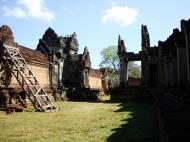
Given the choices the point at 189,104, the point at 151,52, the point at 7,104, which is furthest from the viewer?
the point at 151,52

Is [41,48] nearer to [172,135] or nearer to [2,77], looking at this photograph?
[2,77]

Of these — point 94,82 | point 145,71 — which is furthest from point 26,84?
point 94,82

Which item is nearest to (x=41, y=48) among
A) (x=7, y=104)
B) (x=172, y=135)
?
(x=7, y=104)

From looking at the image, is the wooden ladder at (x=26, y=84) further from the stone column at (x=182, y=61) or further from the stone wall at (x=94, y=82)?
Answer: the stone wall at (x=94, y=82)

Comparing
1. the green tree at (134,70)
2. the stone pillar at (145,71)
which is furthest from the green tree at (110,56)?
the stone pillar at (145,71)

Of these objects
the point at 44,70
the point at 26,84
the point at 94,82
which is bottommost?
the point at 26,84

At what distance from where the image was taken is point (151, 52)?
3359cm

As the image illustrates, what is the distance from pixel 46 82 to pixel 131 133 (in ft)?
62.8

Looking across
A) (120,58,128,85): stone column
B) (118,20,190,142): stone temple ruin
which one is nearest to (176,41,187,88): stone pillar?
(118,20,190,142): stone temple ruin

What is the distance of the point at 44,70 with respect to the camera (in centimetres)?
2684

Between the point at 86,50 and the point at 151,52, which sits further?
the point at 86,50

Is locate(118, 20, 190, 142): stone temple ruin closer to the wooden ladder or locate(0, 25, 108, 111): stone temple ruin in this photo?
the wooden ladder

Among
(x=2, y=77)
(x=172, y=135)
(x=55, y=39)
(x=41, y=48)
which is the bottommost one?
(x=172, y=135)

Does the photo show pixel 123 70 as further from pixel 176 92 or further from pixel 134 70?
pixel 134 70
